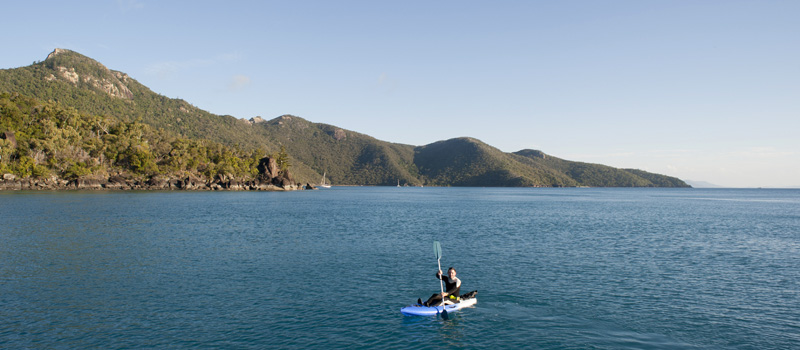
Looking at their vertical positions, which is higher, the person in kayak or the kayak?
the person in kayak

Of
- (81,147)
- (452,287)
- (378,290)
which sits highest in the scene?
(81,147)

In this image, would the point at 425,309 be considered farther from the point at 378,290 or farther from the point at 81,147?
the point at 81,147

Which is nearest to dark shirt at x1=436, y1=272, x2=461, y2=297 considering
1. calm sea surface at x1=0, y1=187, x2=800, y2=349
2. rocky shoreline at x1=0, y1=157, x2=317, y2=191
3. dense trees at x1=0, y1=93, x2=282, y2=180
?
calm sea surface at x1=0, y1=187, x2=800, y2=349

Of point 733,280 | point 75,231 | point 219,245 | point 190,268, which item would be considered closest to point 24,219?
point 75,231

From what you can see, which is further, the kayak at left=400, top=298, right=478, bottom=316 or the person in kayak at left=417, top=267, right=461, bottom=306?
the person in kayak at left=417, top=267, right=461, bottom=306

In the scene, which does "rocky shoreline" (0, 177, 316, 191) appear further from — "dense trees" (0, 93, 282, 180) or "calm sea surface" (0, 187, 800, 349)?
"calm sea surface" (0, 187, 800, 349)

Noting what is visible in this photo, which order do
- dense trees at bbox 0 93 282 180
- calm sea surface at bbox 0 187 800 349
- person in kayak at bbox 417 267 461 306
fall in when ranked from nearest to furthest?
1. calm sea surface at bbox 0 187 800 349
2. person in kayak at bbox 417 267 461 306
3. dense trees at bbox 0 93 282 180

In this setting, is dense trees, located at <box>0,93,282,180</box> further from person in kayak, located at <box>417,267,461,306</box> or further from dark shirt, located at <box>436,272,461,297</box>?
dark shirt, located at <box>436,272,461,297</box>

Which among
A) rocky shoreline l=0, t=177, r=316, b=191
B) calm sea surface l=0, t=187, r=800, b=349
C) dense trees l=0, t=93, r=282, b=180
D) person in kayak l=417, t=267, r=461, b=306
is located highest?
dense trees l=0, t=93, r=282, b=180

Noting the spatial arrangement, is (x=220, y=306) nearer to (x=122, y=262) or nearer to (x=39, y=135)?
(x=122, y=262)

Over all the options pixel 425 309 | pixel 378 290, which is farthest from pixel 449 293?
pixel 378 290

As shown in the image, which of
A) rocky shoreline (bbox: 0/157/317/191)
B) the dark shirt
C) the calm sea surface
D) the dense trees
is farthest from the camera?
the dense trees

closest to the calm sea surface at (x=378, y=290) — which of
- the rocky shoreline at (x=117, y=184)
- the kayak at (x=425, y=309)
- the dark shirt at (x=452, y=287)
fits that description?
the kayak at (x=425, y=309)

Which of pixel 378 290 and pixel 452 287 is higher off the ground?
pixel 452 287
